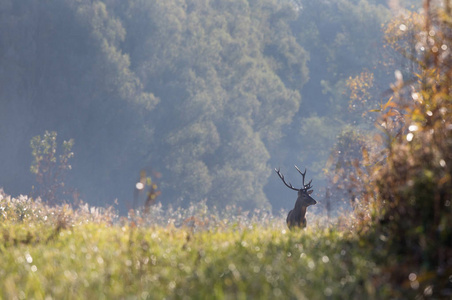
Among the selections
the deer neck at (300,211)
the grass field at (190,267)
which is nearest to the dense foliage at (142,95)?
the deer neck at (300,211)

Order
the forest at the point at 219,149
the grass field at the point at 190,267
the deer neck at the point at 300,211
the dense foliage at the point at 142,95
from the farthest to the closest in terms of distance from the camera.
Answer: the dense foliage at the point at 142,95 → the deer neck at the point at 300,211 → the forest at the point at 219,149 → the grass field at the point at 190,267

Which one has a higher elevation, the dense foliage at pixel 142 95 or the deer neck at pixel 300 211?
the dense foliage at pixel 142 95

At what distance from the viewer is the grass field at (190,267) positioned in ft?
17.0

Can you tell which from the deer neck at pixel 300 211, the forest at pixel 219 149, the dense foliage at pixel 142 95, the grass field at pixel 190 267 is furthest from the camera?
the dense foliage at pixel 142 95

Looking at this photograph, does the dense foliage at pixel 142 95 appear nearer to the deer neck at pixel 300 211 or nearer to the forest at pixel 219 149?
the forest at pixel 219 149

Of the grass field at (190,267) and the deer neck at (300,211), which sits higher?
the deer neck at (300,211)

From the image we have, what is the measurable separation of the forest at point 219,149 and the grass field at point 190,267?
32mm

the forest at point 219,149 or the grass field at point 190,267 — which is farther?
the forest at point 219,149

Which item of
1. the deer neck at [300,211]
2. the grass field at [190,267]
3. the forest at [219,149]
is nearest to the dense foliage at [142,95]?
the forest at [219,149]

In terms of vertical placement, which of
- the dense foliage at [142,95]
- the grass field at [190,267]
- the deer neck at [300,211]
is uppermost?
the dense foliage at [142,95]

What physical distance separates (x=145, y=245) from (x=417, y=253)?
9.04 feet

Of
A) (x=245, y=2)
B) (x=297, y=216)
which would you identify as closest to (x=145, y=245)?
(x=297, y=216)

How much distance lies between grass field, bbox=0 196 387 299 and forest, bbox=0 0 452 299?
32mm

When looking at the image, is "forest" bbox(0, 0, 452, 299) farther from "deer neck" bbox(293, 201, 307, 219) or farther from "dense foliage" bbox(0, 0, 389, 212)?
"deer neck" bbox(293, 201, 307, 219)
